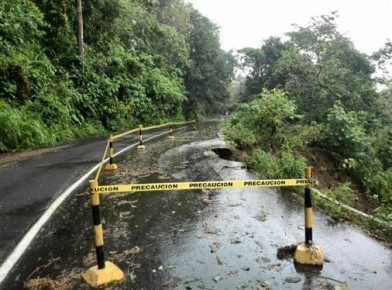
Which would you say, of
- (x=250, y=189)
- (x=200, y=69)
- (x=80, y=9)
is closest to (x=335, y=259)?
(x=250, y=189)

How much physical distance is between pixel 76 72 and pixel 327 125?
1478cm

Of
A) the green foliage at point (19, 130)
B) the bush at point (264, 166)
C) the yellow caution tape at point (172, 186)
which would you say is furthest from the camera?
the green foliage at point (19, 130)

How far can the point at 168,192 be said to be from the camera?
895 centimetres

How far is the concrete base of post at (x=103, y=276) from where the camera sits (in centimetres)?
475

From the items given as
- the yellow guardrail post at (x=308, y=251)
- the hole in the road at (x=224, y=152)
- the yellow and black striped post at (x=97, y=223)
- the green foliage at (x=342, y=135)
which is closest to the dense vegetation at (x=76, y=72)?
the hole in the road at (x=224, y=152)

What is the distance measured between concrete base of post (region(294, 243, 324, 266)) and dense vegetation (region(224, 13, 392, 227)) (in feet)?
11.6

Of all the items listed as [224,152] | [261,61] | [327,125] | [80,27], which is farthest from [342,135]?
[261,61]

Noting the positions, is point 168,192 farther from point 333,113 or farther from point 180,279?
point 333,113

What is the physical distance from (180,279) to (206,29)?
5607 cm

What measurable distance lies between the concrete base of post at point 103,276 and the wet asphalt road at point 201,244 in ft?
0.29

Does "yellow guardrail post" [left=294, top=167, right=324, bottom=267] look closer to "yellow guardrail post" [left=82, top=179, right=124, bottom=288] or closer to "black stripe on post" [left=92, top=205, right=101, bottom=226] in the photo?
"yellow guardrail post" [left=82, top=179, right=124, bottom=288]

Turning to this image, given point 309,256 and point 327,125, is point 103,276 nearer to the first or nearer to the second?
point 309,256

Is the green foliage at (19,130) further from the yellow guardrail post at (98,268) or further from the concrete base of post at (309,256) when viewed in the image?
the concrete base of post at (309,256)

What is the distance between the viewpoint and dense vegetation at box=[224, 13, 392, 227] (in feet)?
51.8
